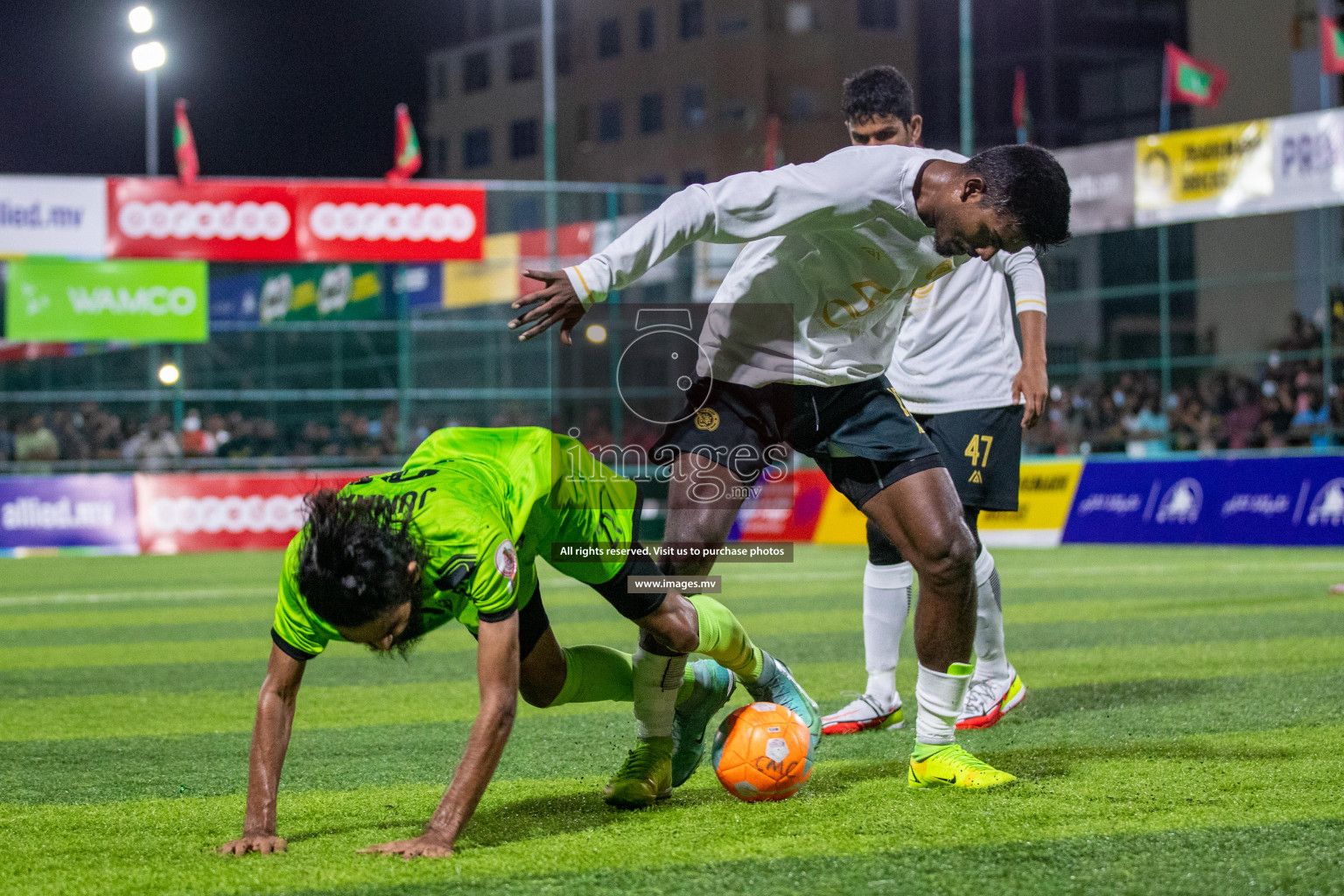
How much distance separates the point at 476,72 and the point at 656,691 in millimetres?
55983

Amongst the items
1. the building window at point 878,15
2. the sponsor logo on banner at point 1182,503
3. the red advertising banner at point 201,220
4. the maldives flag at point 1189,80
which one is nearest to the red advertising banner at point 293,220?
the red advertising banner at point 201,220

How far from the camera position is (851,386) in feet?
14.6

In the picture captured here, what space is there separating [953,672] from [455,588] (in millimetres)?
1727

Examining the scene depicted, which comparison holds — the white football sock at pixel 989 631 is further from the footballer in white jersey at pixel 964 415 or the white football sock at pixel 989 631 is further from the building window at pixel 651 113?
the building window at pixel 651 113

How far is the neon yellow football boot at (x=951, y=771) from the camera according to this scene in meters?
4.20

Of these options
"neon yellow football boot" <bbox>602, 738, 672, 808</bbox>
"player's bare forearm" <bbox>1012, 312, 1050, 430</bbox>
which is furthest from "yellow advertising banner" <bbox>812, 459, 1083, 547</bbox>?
"neon yellow football boot" <bbox>602, 738, 672, 808</bbox>

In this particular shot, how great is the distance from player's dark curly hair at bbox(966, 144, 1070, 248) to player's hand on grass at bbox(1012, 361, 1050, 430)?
3.83 feet

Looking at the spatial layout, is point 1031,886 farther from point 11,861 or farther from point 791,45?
point 791,45

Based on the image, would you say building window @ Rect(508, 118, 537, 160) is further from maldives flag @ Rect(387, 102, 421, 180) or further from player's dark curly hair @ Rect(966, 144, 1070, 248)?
player's dark curly hair @ Rect(966, 144, 1070, 248)

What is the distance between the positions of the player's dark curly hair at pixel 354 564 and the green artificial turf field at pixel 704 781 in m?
0.62

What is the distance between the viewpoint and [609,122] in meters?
52.9

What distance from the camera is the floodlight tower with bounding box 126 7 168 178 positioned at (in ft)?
68.6

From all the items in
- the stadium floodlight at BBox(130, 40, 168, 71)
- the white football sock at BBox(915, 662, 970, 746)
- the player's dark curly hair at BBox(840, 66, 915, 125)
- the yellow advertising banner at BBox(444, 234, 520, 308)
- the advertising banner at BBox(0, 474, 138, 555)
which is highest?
the stadium floodlight at BBox(130, 40, 168, 71)

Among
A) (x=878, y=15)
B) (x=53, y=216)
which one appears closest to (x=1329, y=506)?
(x=53, y=216)
